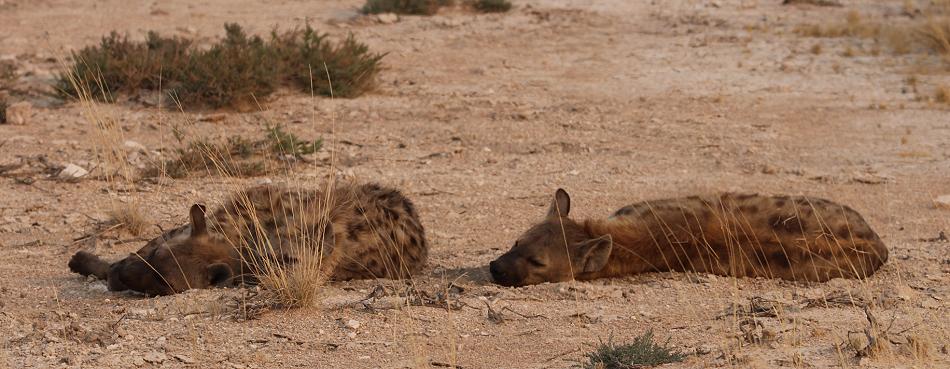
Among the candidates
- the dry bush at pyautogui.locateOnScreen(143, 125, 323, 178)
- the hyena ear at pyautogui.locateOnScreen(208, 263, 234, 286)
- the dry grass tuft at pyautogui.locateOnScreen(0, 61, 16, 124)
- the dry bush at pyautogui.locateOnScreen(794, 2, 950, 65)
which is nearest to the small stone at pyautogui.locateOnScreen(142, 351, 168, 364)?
the hyena ear at pyautogui.locateOnScreen(208, 263, 234, 286)

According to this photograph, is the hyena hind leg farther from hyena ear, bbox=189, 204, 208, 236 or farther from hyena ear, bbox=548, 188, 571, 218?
hyena ear, bbox=548, 188, 571, 218

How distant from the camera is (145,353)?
19.5 ft

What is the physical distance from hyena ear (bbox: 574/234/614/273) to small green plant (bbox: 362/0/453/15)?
10.9 m

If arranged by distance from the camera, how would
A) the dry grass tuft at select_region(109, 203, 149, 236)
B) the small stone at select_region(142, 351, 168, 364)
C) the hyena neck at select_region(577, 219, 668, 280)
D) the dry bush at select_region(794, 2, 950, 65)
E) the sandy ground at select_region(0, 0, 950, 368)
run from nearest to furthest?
the small stone at select_region(142, 351, 168, 364) < the sandy ground at select_region(0, 0, 950, 368) < the hyena neck at select_region(577, 219, 668, 280) < the dry grass tuft at select_region(109, 203, 149, 236) < the dry bush at select_region(794, 2, 950, 65)

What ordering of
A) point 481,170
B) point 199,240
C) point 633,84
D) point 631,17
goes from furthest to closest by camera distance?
point 631,17 < point 633,84 < point 481,170 < point 199,240

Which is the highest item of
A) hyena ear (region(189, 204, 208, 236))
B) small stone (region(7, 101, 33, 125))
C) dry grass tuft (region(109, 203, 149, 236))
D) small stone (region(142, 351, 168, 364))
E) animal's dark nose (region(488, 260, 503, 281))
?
hyena ear (region(189, 204, 208, 236))

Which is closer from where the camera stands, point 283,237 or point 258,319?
point 258,319

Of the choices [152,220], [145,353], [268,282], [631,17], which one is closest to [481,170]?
[152,220]

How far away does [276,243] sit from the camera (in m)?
7.21

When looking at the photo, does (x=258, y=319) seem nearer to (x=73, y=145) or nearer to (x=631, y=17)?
(x=73, y=145)

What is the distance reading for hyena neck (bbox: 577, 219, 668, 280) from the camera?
7.56 m

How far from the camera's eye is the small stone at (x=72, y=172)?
9.94 m

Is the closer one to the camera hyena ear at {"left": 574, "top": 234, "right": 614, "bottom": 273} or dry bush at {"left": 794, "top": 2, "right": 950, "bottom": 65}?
hyena ear at {"left": 574, "top": 234, "right": 614, "bottom": 273}

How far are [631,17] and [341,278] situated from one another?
470 inches
